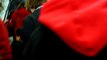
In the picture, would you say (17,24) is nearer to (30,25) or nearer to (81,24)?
(30,25)

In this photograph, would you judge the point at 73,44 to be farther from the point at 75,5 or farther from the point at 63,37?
the point at 75,5

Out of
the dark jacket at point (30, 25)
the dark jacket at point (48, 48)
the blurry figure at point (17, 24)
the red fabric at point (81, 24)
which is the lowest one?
the blurry figure at point (17, 24)

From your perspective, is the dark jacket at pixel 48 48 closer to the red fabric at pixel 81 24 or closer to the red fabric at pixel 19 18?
the red fabric at pixel 81 24

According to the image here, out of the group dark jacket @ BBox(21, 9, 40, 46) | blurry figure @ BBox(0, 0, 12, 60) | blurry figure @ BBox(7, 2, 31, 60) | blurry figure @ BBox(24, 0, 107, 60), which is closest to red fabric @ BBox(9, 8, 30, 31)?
blurry figure @ BBox(7, 2, 31, 60)

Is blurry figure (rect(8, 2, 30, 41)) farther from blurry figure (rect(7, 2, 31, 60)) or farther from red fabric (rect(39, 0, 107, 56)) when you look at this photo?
red fabric (rect(39, 0, 107, 56))

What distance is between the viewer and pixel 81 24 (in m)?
0.96

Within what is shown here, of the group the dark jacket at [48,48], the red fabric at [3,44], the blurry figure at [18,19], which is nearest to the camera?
the dark jacket at [48,48]

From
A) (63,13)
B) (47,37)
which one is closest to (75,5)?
(63,13)

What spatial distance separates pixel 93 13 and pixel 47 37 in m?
0.20

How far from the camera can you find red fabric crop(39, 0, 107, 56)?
3.05 feet

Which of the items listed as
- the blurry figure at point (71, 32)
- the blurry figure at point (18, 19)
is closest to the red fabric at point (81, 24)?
the blurry figure at point (71, 32)

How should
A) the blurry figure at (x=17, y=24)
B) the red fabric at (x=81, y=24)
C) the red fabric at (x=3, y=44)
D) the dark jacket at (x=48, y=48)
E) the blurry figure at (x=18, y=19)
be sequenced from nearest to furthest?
the red fabric at (x=81, y=24) → the dark jacket at (x=48, y=48) → the red fabric at (x=3, y=44) → the blurry figure at (x=17, y=24) → the blurry figure at (x=18, y=19)

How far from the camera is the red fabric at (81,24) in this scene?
0.93 meters

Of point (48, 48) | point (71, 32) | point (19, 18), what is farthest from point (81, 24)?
point (19, 18)
